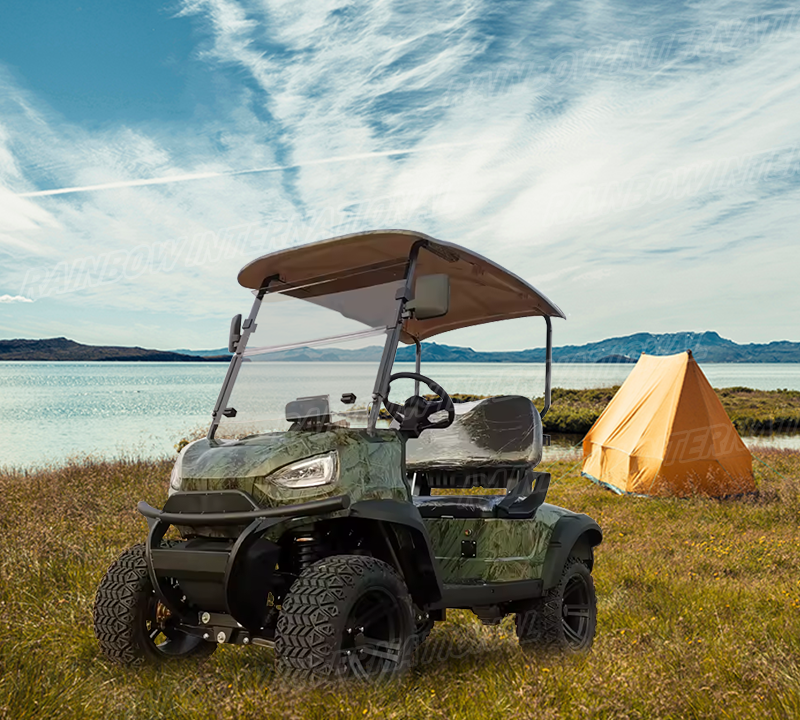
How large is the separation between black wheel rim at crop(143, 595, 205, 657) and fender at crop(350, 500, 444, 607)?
1.37m

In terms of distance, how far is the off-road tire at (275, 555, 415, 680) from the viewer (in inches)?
126

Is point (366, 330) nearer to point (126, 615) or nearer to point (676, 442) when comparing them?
point (126, 615)

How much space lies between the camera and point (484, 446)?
5.51 meters

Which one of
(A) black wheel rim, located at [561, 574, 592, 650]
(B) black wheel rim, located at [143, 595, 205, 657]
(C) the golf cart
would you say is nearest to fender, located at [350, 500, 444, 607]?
(C) the golf cart

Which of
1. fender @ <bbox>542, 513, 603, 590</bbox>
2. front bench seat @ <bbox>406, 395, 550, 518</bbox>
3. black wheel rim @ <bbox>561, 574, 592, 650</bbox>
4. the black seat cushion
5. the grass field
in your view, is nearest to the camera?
the grass field

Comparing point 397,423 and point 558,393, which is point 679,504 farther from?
point 397,423

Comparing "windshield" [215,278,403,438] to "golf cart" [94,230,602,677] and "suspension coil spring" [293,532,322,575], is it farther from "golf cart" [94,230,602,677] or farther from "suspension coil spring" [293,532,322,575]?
"suspension coil spring" [293,532,322,575]

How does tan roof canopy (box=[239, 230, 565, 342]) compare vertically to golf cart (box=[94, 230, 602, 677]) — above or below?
above

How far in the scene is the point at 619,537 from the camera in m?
9.59

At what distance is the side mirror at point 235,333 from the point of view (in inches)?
186

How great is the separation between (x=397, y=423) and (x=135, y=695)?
6.70 feet

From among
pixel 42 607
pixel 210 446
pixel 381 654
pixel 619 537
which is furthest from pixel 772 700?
pixel 619 537

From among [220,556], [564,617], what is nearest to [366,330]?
[220,556]

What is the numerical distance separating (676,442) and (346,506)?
10.9 meters
